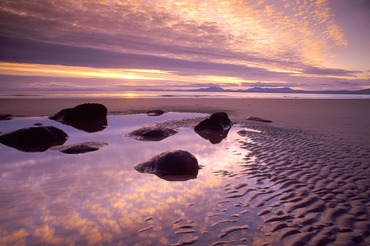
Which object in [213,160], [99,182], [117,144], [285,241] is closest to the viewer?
[285,241]

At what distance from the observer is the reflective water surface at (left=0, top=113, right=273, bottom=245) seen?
3.49 meters

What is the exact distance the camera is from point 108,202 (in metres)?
4.51

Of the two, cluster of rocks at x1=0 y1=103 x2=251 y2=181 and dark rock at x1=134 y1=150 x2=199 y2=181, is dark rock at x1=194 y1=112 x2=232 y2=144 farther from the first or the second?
dark rock at x1=134 y1=150 x2=199 y2=181

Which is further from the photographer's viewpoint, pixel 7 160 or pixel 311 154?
pixel 311 154

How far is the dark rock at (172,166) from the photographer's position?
6.12 metres

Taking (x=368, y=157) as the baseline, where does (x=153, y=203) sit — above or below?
below

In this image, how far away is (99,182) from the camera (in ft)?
18.0

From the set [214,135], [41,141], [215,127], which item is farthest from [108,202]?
[215,127]

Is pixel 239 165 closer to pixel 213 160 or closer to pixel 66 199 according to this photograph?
pixel 213 160

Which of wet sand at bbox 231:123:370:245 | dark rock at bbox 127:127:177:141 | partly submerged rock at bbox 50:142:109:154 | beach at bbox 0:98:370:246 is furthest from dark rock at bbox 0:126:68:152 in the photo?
wet sand at bbox 231:123:370:245

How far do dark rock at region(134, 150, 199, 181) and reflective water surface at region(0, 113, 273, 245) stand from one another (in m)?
0.27

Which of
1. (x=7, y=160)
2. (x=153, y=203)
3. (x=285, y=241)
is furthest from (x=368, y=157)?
(x=7, y=160)

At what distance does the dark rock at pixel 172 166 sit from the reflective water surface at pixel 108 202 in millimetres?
271

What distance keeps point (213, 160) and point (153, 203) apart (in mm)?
3375
